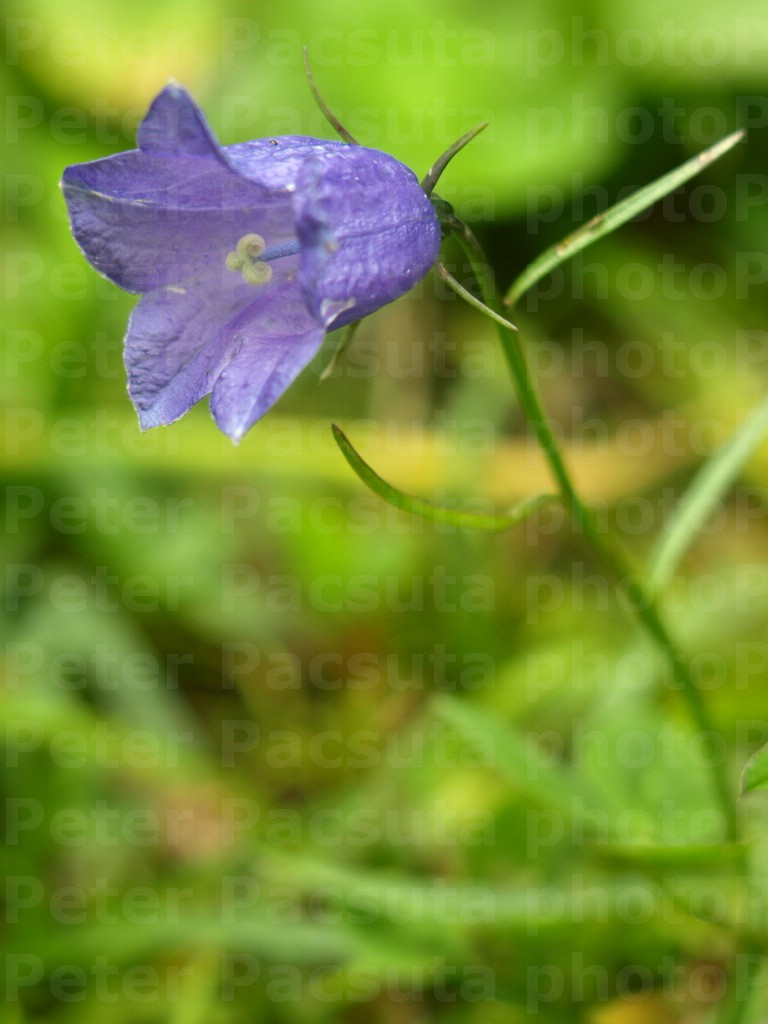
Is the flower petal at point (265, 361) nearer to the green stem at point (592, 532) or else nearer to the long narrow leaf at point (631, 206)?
the green stem at point (592, 532)

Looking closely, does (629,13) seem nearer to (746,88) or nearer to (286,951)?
(746,88)

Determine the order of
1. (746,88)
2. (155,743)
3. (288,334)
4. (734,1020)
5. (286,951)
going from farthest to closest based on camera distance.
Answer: (746,88), (155,743), (286,951), (734,1020), (288,334)

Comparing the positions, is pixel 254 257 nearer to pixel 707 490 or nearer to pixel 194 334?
pixel 194 334

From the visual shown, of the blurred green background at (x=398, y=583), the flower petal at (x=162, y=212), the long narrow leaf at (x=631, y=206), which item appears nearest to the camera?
the flower petal at (x=162, y=212)

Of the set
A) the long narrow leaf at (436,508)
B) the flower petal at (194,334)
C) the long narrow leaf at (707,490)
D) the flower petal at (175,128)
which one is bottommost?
the long narrow leaf at (707,490)

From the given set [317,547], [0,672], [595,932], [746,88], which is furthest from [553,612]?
[746,88]

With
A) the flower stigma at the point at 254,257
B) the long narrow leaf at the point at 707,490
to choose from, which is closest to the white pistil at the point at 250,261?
the flower stigma at the point at 254,257
